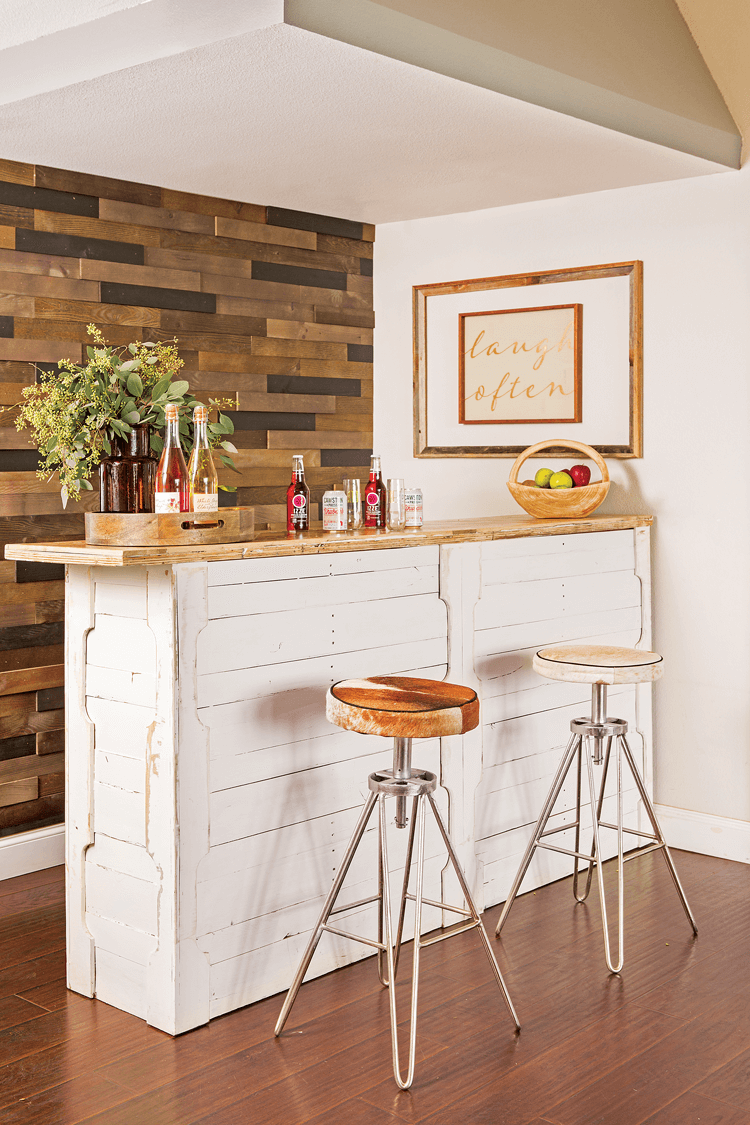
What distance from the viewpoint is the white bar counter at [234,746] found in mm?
2729

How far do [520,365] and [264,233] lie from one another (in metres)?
1.12

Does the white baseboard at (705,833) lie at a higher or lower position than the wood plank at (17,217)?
lower

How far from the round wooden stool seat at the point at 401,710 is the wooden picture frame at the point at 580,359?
1.82m

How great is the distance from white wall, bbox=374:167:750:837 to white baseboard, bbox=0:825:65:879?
2.14 meters

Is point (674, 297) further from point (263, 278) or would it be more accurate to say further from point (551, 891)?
point (551, 891)

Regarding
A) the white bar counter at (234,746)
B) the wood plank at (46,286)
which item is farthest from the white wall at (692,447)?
the wood plank at (46,286)

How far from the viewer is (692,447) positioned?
13.3 feet

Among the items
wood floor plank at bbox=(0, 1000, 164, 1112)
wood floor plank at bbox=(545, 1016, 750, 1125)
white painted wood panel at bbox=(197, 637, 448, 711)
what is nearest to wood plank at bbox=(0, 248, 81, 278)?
white painted wood panel at bbox=(197, 637, 448, 711)

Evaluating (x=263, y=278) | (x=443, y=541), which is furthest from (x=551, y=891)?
(x=263, y=278)

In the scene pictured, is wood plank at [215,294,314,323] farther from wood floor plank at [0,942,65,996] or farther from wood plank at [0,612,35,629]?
wood floor plank at [0,942,65,996]

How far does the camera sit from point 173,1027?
107 inches

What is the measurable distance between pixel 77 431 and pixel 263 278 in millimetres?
1855

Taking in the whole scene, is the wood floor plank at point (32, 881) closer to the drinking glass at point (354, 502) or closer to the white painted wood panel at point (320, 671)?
the white painted wood panel at point (320, 671)

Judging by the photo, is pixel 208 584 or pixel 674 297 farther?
pixel 674 297
